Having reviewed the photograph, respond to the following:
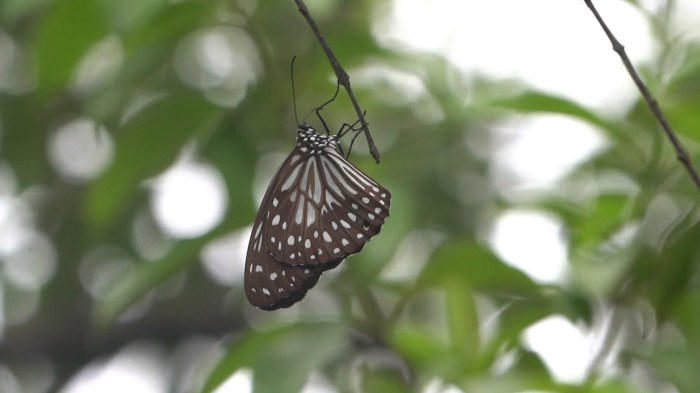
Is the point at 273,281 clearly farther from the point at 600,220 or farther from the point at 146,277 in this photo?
the point at 600,220

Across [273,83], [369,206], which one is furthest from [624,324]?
[369,206]

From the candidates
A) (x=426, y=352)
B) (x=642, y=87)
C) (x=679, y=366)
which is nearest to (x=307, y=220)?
(x=642, y=87)

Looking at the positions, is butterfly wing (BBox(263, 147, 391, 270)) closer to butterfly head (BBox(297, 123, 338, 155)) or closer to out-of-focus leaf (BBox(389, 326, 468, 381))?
butterfly head (BBox(297, 123, 338, 155))

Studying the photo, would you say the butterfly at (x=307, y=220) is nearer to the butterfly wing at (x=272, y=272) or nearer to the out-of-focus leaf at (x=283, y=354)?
the butterfly wing at (x=272, y=272)

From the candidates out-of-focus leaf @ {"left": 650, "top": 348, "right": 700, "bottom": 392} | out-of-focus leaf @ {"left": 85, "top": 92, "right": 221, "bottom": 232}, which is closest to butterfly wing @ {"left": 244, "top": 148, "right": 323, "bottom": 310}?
out-of-focus leaf @ {"left": 85, "top": 92, "right": 221, "bottom": 232}

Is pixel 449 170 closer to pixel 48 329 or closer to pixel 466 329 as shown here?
pixel 466 329

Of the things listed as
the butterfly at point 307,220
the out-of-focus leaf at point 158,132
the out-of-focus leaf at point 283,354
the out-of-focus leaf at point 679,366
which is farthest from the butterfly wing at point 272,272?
the out-of-focus leaf at point 679,366
